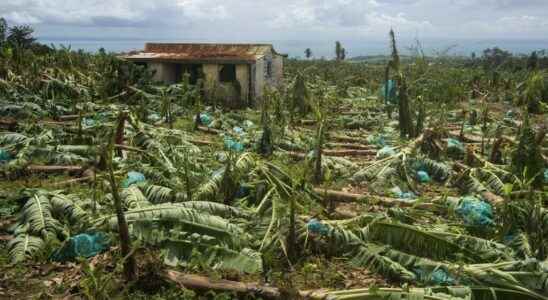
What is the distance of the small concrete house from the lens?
19891 millimetres

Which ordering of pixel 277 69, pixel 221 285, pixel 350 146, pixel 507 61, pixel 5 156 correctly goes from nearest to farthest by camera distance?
1. pixel 221 285
2. pixel 5 156
3. pixel 350 146
4. pixel 277 69
5. pixel 507 61

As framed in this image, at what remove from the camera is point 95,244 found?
18.8ft

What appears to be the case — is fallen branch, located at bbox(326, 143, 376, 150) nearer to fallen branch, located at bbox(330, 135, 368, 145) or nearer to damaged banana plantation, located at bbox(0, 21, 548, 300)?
damaged banana plantation, located at bbox(0, 21, 548, 300)

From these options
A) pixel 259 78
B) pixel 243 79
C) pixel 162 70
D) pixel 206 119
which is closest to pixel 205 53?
pixel 162 70

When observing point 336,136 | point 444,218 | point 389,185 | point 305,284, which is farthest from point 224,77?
point 305,284

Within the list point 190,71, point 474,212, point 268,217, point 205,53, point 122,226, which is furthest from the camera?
point 190,71

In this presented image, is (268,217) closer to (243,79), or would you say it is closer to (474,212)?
(474,212)

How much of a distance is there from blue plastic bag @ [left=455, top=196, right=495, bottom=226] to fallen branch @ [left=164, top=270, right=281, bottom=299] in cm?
323

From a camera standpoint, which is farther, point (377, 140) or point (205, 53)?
point (205, 53)

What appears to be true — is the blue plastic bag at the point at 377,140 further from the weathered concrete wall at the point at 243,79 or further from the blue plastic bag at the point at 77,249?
the blue plastic bag at the point at 77,249

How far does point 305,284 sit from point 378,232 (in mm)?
1225

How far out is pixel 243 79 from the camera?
789 inches

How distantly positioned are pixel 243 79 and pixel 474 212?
14.5 m

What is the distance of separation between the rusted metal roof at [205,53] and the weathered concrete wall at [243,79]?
404 mm
